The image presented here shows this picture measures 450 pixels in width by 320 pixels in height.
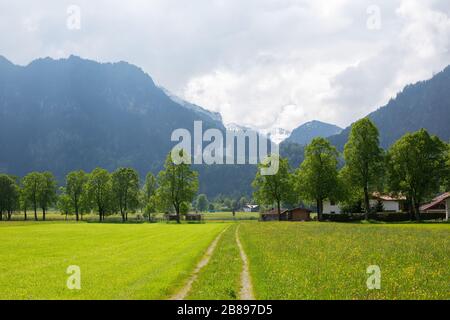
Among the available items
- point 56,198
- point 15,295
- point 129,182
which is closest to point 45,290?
point 15,295

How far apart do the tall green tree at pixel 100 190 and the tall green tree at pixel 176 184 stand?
1247 inches

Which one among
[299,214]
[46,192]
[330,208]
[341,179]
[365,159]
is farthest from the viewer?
[46,192]

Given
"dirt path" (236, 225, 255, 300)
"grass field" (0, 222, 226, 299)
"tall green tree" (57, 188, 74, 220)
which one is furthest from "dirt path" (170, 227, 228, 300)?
"tall green tree" (57, 188, 74, 220)

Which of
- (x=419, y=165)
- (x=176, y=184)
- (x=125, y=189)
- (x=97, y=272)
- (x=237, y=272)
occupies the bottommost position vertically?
(x=237, y=272)

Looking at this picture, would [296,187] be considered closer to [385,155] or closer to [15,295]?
[385,155]

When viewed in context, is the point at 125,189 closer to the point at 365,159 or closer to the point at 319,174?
the point at 319,174

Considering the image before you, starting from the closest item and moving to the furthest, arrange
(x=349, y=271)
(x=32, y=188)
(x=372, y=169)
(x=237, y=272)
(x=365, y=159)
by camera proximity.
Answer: (x=349, y=271), (x=237, y=272), (x=365, y=159), (x=372, y=169), (x=32, y=188)

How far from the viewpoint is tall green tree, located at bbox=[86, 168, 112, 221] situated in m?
147

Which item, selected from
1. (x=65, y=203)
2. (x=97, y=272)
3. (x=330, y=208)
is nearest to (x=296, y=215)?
(x=330, y=208)

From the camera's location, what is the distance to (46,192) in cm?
15962

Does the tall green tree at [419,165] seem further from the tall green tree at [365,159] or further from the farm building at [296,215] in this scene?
the farm building at [296,215]

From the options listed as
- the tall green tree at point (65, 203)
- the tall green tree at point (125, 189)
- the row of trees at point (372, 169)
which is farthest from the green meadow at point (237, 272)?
the tall green tree at point (65, 203)

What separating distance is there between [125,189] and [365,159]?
84573mm

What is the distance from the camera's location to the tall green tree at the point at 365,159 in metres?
96.9
